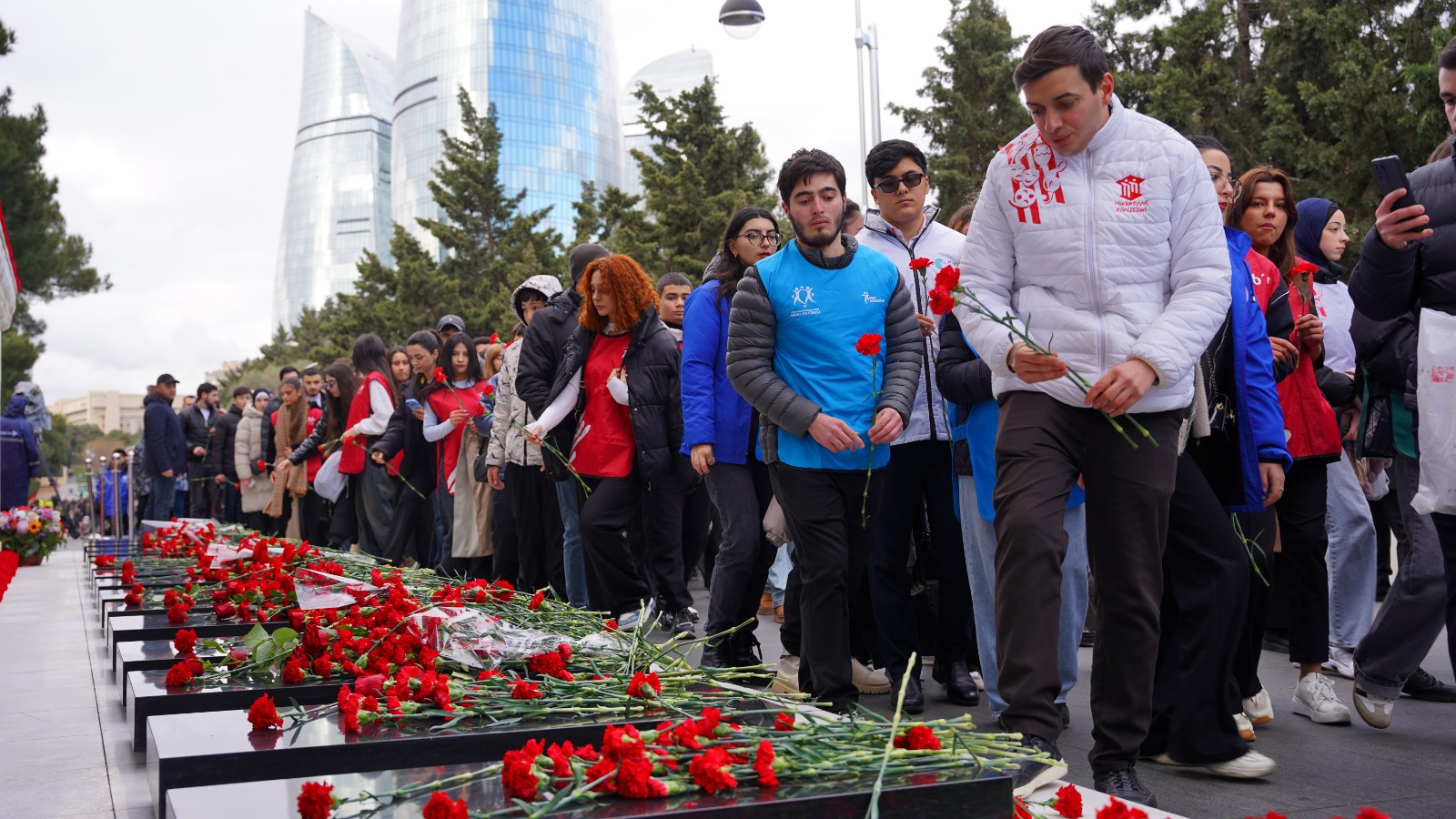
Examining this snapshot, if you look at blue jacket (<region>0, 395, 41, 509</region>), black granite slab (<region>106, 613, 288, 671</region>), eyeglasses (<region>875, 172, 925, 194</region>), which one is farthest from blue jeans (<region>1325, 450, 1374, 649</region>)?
blue jacket (<region>0, 395, 41, 509</region>)

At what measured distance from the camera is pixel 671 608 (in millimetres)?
7480

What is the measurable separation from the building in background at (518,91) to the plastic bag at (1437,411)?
3744 inches

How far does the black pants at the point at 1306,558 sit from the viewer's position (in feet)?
16.9

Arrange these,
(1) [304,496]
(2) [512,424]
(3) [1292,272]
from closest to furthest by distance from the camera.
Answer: (3) [1292,272]
(2) [512,424]
(1) [304,496]

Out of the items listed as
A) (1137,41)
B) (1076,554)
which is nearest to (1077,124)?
(1076,554)

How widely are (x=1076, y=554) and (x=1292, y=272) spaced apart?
1606mm

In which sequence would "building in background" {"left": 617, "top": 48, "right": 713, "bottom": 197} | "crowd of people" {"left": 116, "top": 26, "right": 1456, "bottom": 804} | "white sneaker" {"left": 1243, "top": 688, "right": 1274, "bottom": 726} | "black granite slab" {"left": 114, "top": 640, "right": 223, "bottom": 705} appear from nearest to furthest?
"crowd of people" {"left": 116, "top": 26, "right": 1456, "bottom": 804}, "black granite slab" {"left": 114, "top": 640, "right": 223, "bottom": 705}, "white sneaker" {"left": 1243, "top": 688, "right": 1274, "bottom": 726}, "building in background" {"left": 617, "top": 48, "right": 713, "bottom": 197}

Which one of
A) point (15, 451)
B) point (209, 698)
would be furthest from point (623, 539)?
point (15, 451)

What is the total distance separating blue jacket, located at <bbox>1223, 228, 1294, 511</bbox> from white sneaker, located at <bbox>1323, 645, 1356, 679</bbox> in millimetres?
1841

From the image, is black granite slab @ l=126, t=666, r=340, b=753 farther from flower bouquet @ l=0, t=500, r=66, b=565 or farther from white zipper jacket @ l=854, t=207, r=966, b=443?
flower bouquet @ l=0, t=500, r=66, b=565

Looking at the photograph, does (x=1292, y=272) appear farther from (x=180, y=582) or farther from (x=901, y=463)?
(x=180, y=582)

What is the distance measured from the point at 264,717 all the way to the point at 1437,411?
11.8ft

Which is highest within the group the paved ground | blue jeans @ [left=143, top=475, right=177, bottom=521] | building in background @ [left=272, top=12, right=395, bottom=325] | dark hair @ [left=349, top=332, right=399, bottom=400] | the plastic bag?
building in background @ [left=272, top=12, right=395, bottom=325]

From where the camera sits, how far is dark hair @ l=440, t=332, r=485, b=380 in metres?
10.1
